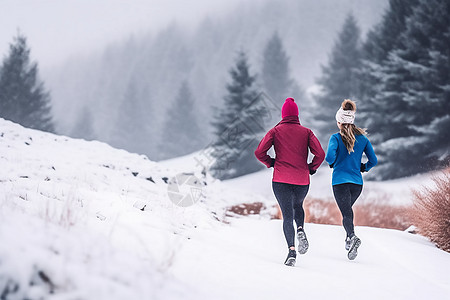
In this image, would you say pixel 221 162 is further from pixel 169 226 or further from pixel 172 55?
pixel 172 55

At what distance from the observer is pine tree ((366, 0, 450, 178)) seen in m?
14.4

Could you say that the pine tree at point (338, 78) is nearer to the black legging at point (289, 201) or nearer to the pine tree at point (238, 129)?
the pine tree at point (238, 129)

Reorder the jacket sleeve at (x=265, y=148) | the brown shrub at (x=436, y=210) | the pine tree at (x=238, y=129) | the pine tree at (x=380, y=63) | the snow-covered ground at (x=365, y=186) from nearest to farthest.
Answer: the jacket sleeve at (x=265, y=148) < the brown shrub at (x=436, y=210) < the snow-covered ground at (x=365, y=186) < the pine tree at (x=380, y=63) < the pine tree at (x=238, y=129)

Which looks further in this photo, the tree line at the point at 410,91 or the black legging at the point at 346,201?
the tree line at the point at 410,91

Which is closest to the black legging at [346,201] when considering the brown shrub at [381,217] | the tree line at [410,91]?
the brown shrub at [381,217]

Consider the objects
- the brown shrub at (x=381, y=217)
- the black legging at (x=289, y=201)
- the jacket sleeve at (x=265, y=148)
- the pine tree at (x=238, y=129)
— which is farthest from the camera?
the pine tree at (x=238, y=129)

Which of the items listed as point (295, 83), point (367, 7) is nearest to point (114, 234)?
point (295, 83)

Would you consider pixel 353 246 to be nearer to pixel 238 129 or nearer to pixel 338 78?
pixel 238 129

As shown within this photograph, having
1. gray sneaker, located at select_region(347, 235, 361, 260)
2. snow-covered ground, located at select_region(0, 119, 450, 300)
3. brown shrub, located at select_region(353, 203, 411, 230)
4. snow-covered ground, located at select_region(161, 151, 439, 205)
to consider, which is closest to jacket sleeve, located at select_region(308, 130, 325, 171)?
gray sneaker, located at select_region(347, 235, 361, 260)

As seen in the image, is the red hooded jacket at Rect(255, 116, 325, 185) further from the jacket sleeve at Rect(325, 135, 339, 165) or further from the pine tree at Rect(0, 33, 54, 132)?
the pine tree at Rect(0, 33, 54, 132)

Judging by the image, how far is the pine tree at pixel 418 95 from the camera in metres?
14.4

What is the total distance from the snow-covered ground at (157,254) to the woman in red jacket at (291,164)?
1.77 feet

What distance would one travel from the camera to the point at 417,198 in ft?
18.1

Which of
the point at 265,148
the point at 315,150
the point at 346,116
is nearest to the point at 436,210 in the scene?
the point at 346,116
